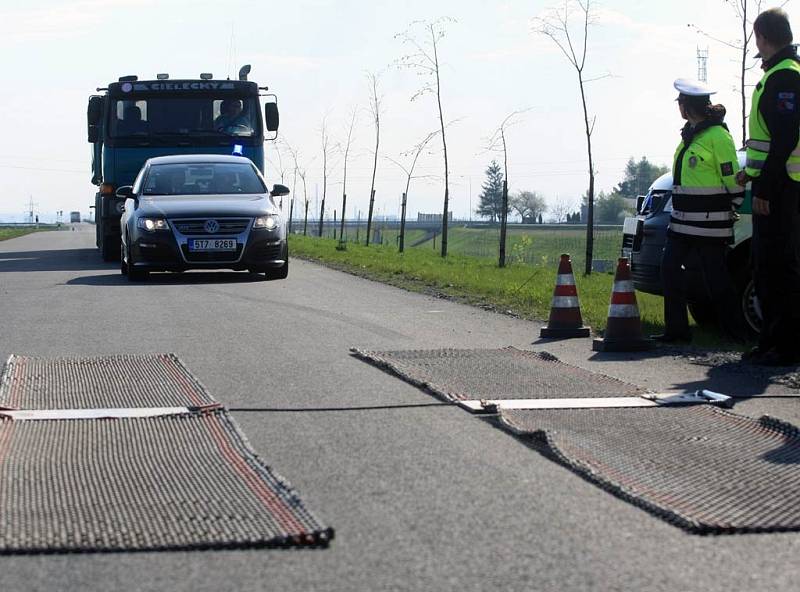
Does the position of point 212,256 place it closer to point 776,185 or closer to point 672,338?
point 672,338

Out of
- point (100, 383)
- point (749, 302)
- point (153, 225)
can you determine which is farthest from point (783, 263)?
point (153, 225)

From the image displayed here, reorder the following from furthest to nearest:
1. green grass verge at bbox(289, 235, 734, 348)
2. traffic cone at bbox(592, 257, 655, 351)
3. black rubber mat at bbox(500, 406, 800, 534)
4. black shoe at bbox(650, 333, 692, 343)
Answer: green grass verge at bbox(289, 235, 734, 348) → black shoe at bbox(650, 333, 692, 343) → traffic cone at bbox(592, 257, 655, 351) → black rubber mat at bbox(500, 406, 800, 534)

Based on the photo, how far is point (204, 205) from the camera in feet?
59.9

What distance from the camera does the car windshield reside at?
1919cm

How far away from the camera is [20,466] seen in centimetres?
555

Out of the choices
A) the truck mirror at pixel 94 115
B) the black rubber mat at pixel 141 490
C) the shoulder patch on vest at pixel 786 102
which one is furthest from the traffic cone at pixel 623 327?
the truck mirror at pixel 94 115

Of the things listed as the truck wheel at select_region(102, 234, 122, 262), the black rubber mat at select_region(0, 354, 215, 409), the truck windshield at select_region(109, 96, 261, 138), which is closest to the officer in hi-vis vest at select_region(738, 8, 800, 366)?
the black rubber mat at select_region(0, 354, 215, 409)

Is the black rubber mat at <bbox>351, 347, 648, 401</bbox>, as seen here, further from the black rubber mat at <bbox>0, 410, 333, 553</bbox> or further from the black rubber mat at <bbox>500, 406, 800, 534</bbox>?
the black rubber mat at <bbox>0, 410, 333, 553</bbox>

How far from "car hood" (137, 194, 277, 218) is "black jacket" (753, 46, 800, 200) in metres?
10.0

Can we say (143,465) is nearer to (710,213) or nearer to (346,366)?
(346,366)

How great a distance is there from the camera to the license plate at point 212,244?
58.5ft

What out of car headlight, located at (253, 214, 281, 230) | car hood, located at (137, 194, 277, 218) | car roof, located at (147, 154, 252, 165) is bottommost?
car headlight, located at (253, 214, 281, 230)

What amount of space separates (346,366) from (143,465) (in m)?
3.41

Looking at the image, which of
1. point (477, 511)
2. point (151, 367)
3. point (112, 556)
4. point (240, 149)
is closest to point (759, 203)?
point (151, 367)
